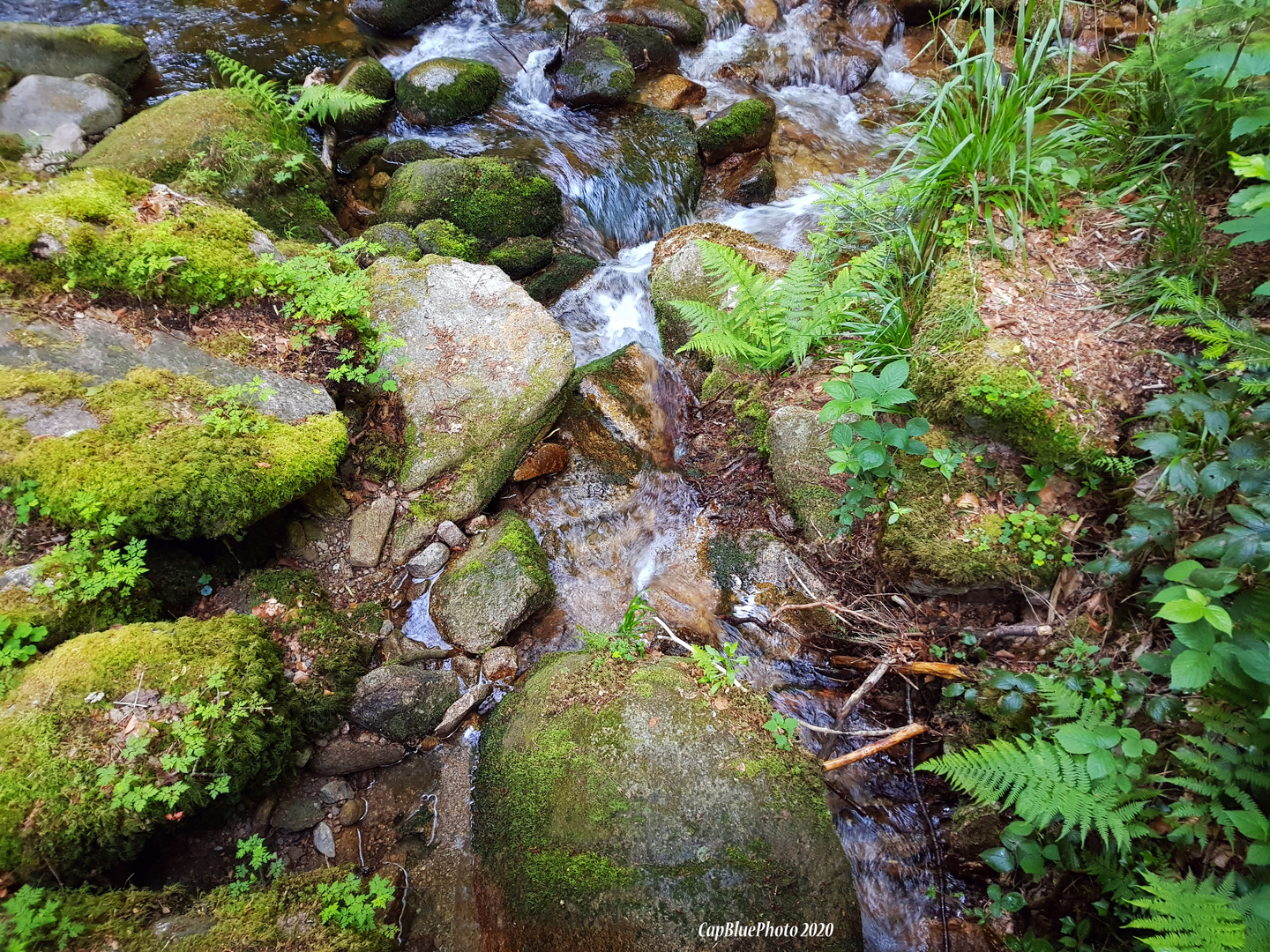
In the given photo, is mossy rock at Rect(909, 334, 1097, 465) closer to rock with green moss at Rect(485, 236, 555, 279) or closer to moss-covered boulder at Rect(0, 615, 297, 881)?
moss-covered boulder at Rect(0, 615, 297, 881)

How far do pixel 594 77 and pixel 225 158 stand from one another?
5017mm

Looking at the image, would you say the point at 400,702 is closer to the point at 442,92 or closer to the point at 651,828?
the point at 651,828

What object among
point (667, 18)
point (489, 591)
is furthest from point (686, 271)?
point (667, 18)

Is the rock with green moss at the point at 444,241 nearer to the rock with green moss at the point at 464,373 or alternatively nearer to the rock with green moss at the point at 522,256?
the rock with green moss at the point at 522,256

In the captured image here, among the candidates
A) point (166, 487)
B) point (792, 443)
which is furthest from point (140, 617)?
point (792, 443)

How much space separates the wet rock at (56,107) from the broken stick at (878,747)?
28.3 ft

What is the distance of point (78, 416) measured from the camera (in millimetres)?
3074

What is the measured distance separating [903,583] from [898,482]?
0.55 m

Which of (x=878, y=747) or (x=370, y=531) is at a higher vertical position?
(x=878, y=747)

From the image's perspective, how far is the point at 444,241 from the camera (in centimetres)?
561

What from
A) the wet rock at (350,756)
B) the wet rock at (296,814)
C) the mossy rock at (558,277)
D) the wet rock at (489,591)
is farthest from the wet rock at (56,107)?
the wet rock at (296,814)

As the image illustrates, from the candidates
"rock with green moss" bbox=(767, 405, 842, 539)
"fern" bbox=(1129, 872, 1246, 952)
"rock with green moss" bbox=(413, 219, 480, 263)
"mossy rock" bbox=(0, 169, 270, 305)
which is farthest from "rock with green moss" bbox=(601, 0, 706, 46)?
"fern" bbox=(1129, 872, 1246, 952)

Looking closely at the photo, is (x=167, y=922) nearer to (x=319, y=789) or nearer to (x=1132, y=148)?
(x=319, y=789)

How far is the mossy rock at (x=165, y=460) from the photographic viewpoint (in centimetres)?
288
